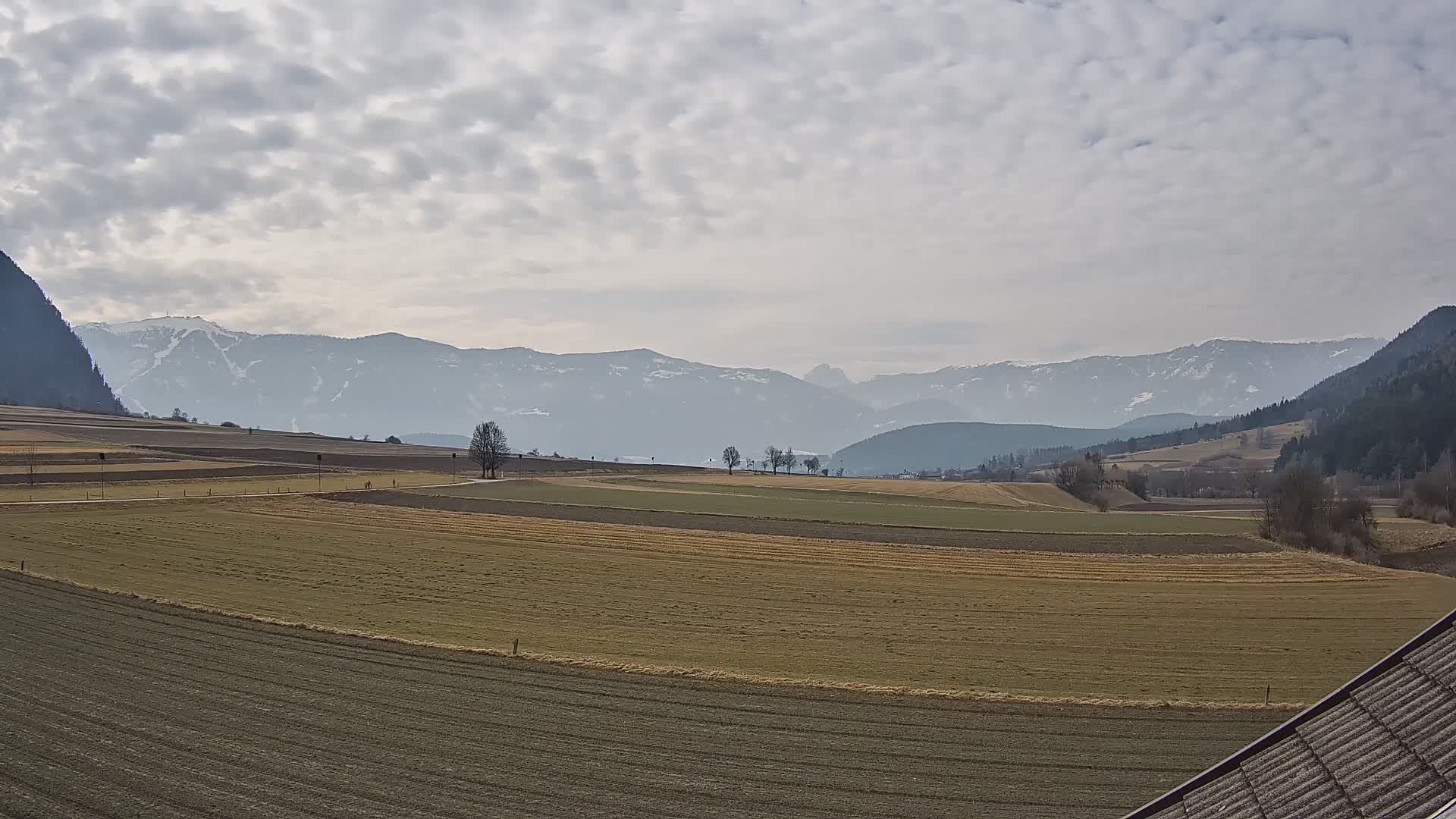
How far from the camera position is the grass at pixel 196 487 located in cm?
7400

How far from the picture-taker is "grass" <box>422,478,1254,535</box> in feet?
241

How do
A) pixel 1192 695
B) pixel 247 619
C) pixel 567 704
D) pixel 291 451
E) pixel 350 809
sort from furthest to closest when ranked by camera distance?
pixel 291 451
pixel 247 619
pixel 1192 695
pixel 567 704
pixel 350 809

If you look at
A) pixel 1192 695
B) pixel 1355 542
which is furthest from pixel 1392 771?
pixel 1355 542

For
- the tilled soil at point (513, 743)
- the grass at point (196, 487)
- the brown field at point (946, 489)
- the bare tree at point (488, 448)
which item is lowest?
the tilled soil at point (513, 743)

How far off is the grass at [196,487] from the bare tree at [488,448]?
396 inches

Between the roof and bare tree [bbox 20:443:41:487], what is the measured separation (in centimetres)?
9483

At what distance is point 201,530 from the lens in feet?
181

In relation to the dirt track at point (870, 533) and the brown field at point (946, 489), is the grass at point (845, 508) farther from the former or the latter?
the brown field at point (946, 489)

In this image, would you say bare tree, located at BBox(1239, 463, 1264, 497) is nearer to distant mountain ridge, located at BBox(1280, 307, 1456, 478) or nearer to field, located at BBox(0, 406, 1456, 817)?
distant mountain ridge, located at BBox(1280, 307, 1456, 478)

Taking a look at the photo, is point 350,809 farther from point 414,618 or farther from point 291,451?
point 291,451

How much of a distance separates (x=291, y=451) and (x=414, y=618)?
431 ft

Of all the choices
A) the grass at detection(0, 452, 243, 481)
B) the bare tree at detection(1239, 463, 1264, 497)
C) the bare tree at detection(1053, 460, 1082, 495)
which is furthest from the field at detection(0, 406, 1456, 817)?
the bare tree at detection(1239, 463, 1264, 497)

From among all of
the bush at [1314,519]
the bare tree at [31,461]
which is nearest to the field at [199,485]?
the bare tree at [31,461]

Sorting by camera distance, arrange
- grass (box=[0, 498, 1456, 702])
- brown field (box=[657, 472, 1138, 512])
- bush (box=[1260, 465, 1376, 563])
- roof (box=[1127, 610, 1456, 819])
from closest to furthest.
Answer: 1. roof (box=[1127, 610, 1456, 819])
2. grass (box=[0, 498, 1456, 702])
3. bush (box=[1260, 465, 1376, 563])
4. brown field (box=[657, 472, 1138, 512])
